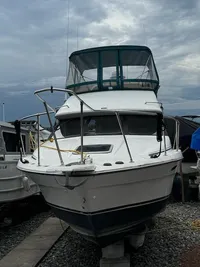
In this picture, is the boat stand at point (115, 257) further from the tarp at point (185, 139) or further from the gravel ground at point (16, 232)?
the tarp at point (185, 139)


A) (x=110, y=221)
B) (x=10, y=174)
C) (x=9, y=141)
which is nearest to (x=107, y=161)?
(x=110, y=221)

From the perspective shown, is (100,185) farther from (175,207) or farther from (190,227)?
(175,207)

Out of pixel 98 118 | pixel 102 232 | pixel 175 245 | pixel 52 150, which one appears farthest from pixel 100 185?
pixel 175 245

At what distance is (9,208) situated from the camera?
7797 millimetres

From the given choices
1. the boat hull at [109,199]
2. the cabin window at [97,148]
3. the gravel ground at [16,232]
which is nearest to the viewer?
the boat hull at [109,199]

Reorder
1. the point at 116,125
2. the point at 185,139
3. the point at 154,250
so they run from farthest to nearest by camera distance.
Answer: the point at 185,139
the point at 116,125
the point at 154,250

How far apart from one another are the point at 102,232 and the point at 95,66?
12.8 feet

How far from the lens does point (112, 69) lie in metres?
7.42

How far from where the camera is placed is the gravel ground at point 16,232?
21.3 feet

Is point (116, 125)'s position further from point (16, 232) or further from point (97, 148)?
point (16, 232)

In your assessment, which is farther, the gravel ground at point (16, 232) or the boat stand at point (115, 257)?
the gravel ground at point (16, 232)

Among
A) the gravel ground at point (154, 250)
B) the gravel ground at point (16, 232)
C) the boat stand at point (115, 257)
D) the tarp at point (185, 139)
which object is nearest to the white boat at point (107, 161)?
the boat stand at point (115, 257)

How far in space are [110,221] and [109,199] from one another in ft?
1.11

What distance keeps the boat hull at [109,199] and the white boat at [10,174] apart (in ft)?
6.28
